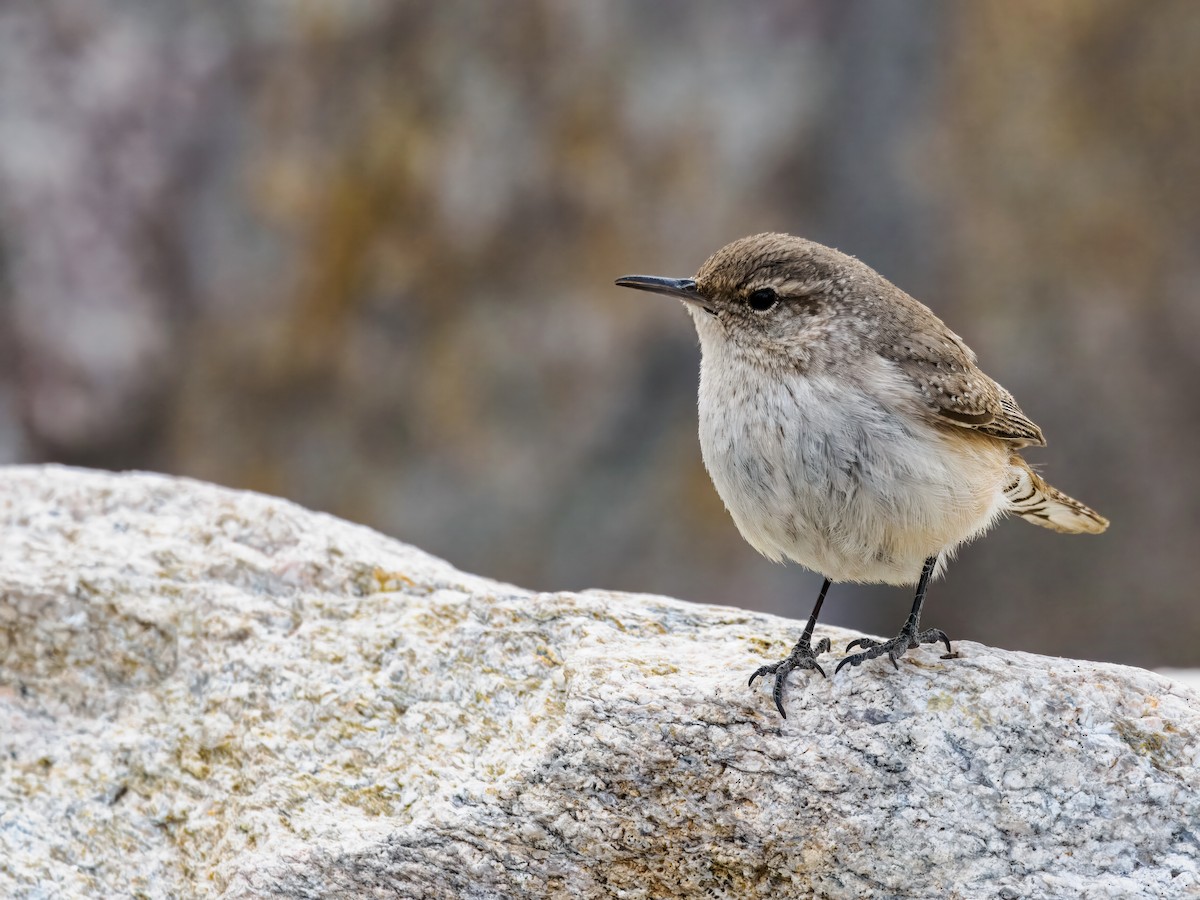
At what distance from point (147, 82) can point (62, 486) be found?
4.49 m

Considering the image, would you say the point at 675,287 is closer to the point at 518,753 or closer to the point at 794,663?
the point at 794,663

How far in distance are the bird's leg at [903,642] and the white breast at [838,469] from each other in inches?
7.0

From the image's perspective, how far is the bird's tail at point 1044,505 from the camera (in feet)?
16.1

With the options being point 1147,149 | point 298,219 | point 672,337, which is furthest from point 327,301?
Answer: point 1147,149

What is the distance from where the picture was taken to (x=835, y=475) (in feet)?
13.0

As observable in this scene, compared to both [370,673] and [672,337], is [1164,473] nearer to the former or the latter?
[672,337]

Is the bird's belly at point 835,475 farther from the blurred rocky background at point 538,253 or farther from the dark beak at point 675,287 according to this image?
the blurred rocky background at point 538,253

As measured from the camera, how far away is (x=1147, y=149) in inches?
362

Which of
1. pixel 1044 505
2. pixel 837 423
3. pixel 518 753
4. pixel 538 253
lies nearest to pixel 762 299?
pixel 837 423

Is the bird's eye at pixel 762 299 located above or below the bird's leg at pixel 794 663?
above

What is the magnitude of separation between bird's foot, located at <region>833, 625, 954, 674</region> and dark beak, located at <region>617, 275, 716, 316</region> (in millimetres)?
1277

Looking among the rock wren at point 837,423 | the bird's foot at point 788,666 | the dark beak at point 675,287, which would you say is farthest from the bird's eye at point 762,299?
the bird's foot at point 788,666

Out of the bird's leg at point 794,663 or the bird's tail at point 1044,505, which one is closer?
the bird's leg at point 794,663

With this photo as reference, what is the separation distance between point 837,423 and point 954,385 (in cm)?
65
